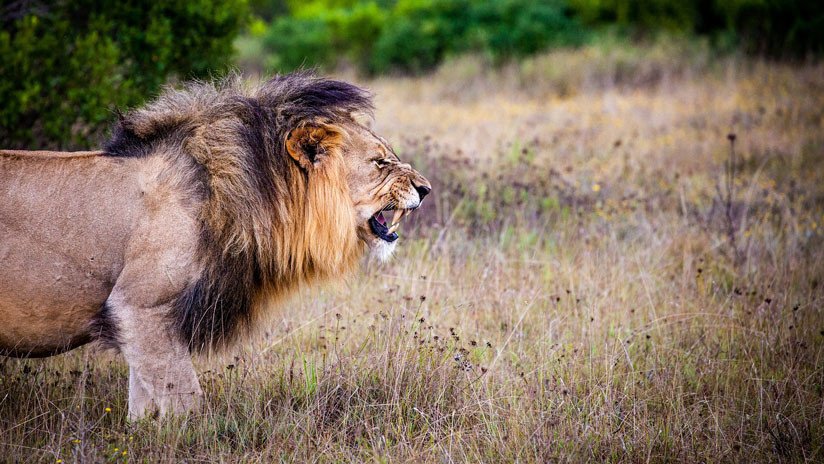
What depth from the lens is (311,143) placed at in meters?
3.85

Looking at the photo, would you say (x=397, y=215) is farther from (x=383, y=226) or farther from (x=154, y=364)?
(x=154, y=364)

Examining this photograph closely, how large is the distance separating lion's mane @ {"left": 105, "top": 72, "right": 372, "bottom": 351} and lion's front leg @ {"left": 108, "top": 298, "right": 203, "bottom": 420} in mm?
82

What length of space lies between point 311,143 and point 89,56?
3.37 m

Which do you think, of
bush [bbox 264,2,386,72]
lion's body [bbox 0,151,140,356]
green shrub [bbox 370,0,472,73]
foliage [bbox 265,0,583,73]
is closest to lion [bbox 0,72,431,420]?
lion's body [bbox 0,151,140,356]

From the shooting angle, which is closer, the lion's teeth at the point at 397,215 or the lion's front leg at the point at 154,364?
the lion's front leg at the point at 154,364

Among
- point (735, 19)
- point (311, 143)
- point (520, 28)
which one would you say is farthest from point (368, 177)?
point (735, 19)

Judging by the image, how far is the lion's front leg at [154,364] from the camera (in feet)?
11.2

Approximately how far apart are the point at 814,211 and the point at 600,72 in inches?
323

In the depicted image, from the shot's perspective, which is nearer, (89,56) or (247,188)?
(247,188)

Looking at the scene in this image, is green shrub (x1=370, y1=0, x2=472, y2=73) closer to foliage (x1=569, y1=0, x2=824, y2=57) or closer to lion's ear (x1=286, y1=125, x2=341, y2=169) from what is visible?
foliage (x1=569, y1=0, x2=824, y2=57)

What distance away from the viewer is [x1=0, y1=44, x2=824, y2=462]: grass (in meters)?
3.67

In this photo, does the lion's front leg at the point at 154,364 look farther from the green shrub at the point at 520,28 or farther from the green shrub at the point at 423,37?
the green shrub at the point at 423,37

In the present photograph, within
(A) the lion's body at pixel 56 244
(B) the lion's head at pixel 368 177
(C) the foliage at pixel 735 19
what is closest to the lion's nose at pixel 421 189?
(B) the lion's head at pixel 368 177

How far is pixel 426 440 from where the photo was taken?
385 cm
